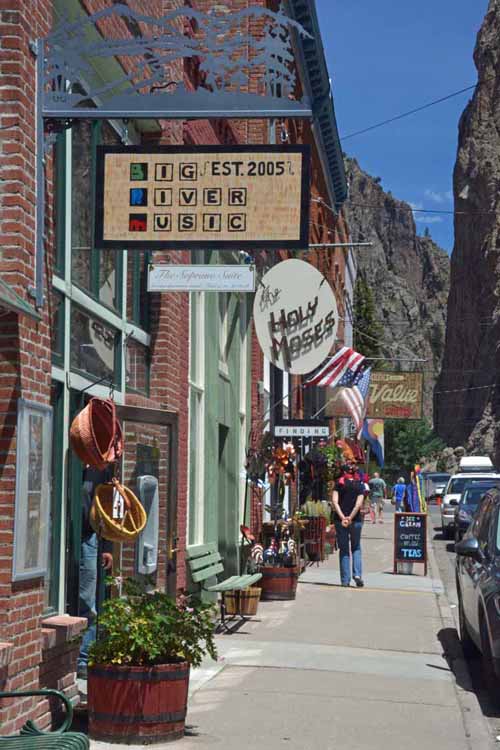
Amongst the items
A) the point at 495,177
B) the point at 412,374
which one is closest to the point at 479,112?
the point at 495,177

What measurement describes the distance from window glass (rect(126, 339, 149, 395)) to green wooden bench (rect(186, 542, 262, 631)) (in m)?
2.40

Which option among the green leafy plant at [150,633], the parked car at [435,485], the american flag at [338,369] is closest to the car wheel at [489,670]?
the green leafy plant at [150,633]

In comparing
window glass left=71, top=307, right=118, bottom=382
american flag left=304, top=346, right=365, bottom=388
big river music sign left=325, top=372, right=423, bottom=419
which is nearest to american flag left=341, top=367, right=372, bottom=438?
american flag left=304, top=346, right=365, bottom=388

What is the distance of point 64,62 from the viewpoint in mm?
7875

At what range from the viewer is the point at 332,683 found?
1048cm

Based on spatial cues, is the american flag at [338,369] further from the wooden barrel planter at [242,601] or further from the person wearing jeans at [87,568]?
the person wearing jeans at [87,568]

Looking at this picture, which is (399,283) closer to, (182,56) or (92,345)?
(92,345)

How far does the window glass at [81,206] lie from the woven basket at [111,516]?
177cm

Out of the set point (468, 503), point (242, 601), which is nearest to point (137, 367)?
point (242, 601)

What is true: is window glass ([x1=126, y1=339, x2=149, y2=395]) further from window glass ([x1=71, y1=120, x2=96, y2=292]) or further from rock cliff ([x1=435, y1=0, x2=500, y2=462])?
rock cliff ([x1=435, y1=0, x2=500, y2=462])

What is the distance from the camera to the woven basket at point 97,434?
8.83 m

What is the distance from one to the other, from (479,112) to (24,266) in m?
117

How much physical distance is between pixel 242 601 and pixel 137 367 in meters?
3.87

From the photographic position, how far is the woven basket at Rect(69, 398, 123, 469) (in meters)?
8.83
